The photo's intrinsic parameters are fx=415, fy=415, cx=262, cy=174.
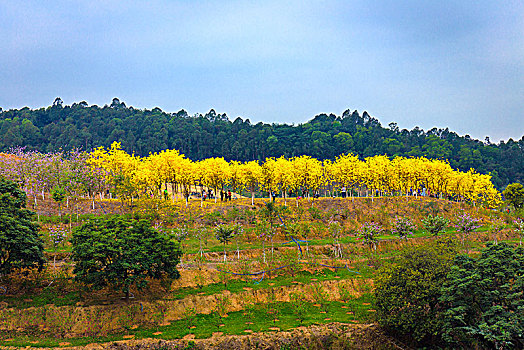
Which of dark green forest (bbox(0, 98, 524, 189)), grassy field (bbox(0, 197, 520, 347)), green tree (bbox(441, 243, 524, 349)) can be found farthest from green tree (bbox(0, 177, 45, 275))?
dark green forest (bbox(0, 98, 524, 189))

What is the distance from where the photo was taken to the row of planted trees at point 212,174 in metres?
55.6

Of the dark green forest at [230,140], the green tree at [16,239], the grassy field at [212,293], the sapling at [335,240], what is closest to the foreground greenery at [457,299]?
the grassy field at [212,293]

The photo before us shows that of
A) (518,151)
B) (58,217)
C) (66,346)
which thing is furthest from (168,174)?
(518,151)

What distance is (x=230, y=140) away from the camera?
16675 centimetres

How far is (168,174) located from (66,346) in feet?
136

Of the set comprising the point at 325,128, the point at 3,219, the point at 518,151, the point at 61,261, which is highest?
the point at 325,128

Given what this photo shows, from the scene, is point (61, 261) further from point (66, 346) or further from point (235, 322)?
point (235, 322)

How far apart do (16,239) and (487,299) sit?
1274 inches

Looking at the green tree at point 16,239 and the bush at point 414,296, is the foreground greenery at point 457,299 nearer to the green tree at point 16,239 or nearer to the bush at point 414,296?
the bush at point 414,296

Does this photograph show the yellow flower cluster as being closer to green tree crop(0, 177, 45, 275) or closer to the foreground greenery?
green tree crop(0, 177, 45, 275)

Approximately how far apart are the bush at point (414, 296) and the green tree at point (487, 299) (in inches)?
43.1

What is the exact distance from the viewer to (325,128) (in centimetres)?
18775

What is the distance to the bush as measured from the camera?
28.0m

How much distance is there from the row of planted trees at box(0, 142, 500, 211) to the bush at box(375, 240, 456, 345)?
105 ft
